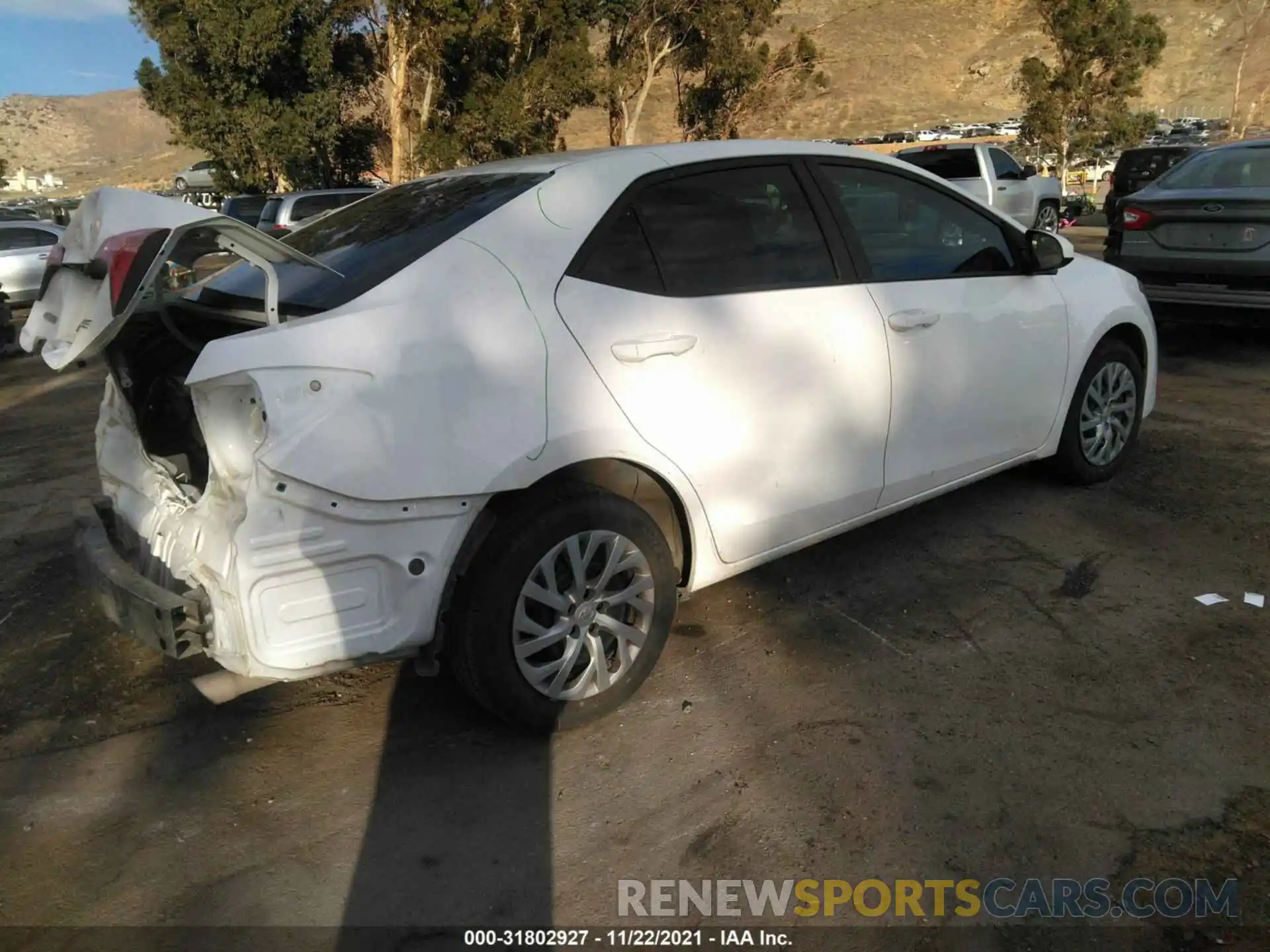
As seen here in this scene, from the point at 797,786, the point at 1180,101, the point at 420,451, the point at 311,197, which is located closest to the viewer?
the point at 420,451

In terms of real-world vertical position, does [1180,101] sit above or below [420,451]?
above

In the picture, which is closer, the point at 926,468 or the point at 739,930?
the point at 739,930

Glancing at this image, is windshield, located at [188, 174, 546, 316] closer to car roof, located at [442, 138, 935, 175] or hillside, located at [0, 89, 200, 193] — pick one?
car roof, located at [442, 138, 935, 175]

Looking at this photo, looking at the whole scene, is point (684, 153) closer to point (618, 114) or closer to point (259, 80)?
point (259, 80)

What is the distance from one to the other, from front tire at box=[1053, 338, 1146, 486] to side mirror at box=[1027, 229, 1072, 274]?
24.2 inches

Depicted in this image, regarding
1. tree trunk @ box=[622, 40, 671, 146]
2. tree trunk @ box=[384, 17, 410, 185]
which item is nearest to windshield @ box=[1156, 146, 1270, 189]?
tree trunk @ box=[384, 17, 410, 185]

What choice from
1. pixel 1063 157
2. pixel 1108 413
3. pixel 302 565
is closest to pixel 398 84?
pixel 1108 413

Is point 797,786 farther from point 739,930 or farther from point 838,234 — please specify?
point 838,234

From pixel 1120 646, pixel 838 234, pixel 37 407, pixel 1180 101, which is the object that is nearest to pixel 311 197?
pixel 37 407

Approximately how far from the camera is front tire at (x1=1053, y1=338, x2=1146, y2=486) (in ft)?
15.4

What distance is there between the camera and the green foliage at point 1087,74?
96.7ft

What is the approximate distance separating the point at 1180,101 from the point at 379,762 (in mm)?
83869

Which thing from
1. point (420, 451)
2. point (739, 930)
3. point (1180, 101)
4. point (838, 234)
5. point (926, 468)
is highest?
point (1180, 101)

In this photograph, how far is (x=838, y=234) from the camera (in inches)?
143
